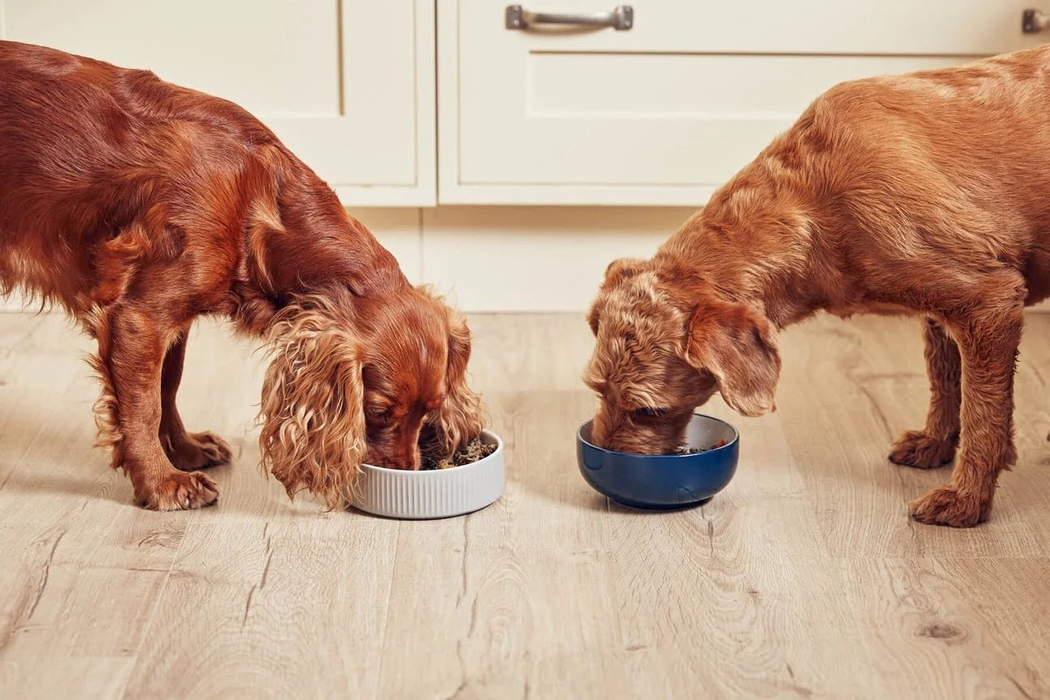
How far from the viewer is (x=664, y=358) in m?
2.56

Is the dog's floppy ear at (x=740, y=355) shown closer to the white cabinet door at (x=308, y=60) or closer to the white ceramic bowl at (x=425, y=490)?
the white ceramic bowl at (x=425, y=490)

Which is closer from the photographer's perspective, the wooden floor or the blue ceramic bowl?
the wooden floor

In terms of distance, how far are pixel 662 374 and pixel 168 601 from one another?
105cm

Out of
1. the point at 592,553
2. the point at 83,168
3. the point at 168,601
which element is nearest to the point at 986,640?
the point at 592,553

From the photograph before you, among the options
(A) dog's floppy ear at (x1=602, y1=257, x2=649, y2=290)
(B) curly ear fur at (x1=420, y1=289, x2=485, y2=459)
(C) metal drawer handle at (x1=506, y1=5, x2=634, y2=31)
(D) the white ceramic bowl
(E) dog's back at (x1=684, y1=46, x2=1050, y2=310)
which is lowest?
(D) the white ceramic bowl

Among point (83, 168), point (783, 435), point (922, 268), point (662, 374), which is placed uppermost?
point (83, 168)

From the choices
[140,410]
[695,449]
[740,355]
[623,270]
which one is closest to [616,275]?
[623,270]

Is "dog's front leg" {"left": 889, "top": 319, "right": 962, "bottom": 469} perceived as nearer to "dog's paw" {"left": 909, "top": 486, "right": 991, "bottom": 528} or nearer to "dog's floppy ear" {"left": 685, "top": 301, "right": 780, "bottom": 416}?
"dog's paw" {"left": 909, "top": 486, "right": 991, "bottom": 528}

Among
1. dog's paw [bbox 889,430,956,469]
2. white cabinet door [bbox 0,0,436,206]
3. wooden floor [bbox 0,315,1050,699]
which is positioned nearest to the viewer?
wooden floor [bbox 0,315,1050,699]

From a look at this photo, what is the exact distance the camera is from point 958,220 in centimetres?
254

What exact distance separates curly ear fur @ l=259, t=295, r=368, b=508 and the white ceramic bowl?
0.21 feet

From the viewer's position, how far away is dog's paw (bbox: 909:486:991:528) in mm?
2654

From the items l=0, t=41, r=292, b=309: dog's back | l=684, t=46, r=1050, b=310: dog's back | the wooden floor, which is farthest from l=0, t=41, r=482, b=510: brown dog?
l=684, t=46, r=1050, b=310: dog's back

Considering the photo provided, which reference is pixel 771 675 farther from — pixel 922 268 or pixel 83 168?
pixel 83 168
